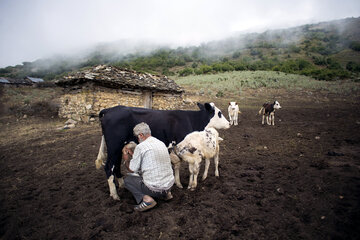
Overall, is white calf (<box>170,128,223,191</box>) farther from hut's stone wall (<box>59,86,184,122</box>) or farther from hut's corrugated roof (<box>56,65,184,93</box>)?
hut's stone wall (<box>59,86,184,122</box>)

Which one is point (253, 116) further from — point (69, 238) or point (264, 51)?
point (264, 51)

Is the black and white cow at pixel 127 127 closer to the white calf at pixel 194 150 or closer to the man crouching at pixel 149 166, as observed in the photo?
the white calf at pixel 194 150

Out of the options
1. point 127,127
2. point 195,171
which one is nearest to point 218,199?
point 195,171

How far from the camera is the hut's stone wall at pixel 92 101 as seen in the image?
1205cm

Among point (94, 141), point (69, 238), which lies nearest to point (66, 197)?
point (69, 238)

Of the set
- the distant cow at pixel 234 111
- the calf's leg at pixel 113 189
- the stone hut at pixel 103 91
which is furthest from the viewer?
the stone hut at pixel 103 91

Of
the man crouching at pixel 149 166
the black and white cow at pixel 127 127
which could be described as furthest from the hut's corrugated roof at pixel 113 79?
the man crouching at pixel 149 166

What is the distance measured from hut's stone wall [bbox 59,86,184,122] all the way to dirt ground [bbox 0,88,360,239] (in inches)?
227

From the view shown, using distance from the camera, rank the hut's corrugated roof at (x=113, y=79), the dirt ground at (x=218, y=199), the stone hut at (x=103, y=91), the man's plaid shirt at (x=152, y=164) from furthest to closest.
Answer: the stone hut at (x=103, y=91) → the hut's corrugated roof at (x=113, y=79) → the man's plaid shirt at (x=152, y=164) → the dirt ground at (x=218, y=199)

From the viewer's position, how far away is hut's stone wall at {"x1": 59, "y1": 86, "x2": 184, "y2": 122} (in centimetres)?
1205

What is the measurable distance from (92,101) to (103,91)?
3.35ft

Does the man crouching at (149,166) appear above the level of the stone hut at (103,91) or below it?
below

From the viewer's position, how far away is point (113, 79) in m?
12.3

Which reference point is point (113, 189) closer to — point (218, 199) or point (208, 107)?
point (218, 199)
